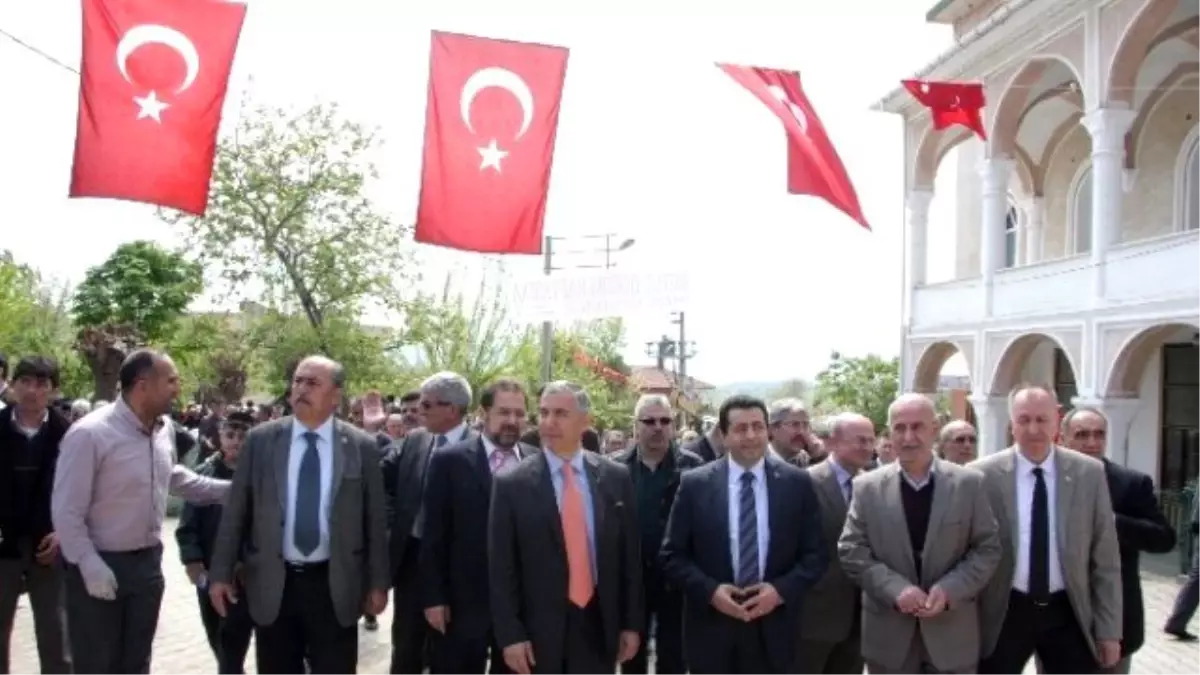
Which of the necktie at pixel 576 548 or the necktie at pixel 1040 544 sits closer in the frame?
the necktie at pixel 576 548

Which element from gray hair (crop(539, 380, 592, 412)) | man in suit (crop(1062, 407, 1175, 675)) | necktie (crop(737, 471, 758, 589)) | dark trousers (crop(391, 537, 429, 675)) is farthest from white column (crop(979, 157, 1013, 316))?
gray hair (crop(539, 380, 592, 412))

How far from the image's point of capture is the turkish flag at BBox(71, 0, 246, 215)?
7762 millimetres

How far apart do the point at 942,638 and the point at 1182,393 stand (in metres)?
16.0

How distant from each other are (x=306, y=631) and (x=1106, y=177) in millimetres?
14603

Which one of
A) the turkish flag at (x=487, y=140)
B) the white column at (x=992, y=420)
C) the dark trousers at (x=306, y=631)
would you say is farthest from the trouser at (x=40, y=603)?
the white column at (x=992, y=420)

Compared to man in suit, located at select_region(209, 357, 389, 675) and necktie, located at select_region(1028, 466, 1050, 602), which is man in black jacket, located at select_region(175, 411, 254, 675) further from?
necktie, located at select_region(1028, 466, 1050, 602)

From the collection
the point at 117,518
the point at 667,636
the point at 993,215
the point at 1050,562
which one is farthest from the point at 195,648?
the point at 993,215

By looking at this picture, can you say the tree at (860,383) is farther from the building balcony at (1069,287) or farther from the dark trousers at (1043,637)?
the dark trousers at (1043,637)

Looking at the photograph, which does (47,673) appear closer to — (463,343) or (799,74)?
(799,74)

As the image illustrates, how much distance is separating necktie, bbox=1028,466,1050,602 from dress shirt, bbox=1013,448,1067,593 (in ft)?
0.05

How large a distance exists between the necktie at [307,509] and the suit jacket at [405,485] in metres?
0.94

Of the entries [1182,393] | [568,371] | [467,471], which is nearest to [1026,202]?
[1182,393]

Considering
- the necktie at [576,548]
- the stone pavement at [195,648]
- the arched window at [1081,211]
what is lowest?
the stone pavement at [195,648]

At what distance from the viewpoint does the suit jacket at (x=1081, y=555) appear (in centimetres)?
529
